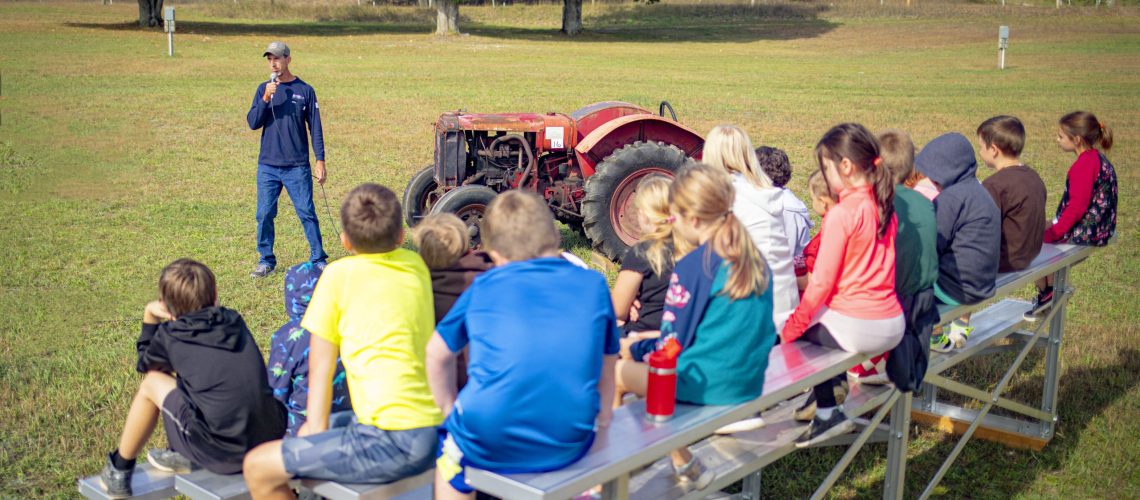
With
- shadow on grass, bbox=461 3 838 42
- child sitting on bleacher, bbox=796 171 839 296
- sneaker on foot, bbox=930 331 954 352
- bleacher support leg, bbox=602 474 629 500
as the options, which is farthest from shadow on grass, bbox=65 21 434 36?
bleacher support leg, bbox=602 474 629 500

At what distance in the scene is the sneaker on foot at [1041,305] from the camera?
538cm

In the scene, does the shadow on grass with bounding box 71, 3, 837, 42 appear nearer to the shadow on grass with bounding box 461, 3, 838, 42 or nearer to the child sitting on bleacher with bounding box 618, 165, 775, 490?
the shadow on grass with bounding box 461, 3, 838, 42

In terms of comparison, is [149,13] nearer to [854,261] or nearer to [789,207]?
[789,207]

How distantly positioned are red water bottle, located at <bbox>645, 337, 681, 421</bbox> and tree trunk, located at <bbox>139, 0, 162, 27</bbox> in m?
40.9

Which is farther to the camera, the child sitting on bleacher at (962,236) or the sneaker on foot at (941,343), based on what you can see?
the sneaker on foot at (941,343)

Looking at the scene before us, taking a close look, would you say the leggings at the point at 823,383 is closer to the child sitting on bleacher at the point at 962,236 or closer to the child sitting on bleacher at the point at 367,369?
the child sitting on bleacher at the point at 962,236

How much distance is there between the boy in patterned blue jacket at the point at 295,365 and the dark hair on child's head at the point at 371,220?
2.52 ft

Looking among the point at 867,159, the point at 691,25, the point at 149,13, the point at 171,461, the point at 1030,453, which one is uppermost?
the point at 691,25

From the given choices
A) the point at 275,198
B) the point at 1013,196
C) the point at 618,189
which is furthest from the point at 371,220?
the point at 618,189

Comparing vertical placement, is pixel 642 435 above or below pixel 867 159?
below

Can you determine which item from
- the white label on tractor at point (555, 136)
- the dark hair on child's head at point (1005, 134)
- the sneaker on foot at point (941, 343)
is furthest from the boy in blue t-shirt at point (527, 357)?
the white label on tractor at point (555, 136)

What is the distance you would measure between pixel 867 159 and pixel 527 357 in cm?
172

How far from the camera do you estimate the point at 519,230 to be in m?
2.85

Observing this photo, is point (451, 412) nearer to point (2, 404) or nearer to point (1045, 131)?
point (2, 404)
